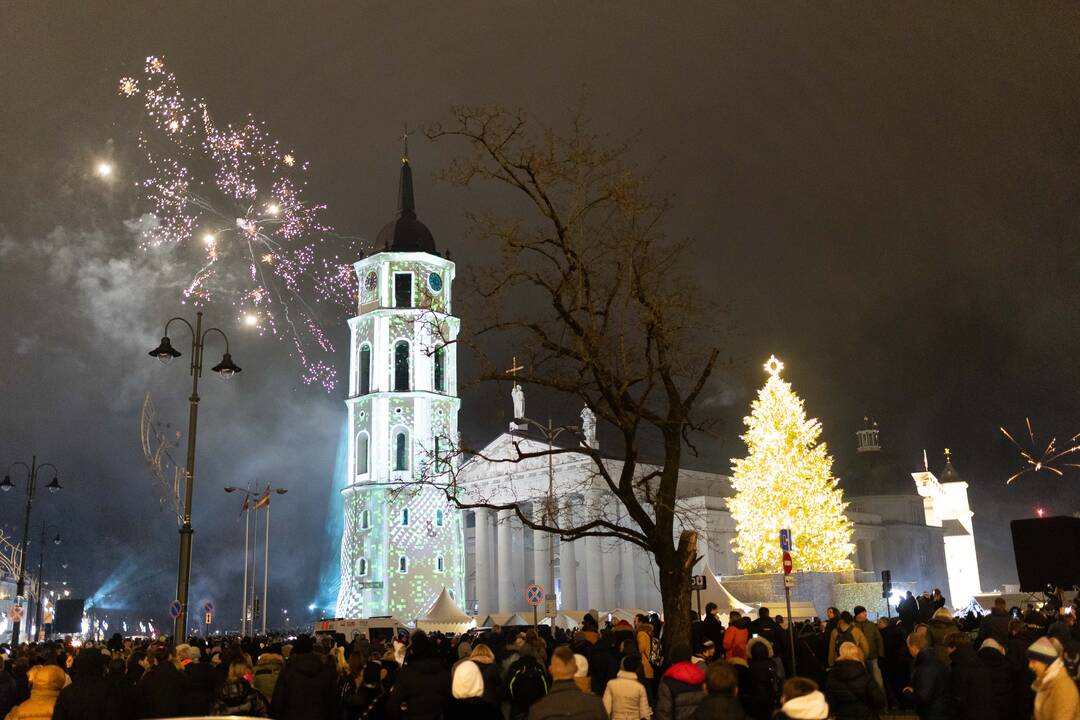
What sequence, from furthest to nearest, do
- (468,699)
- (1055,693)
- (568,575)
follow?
(568,575), (468,699), (1055,693)

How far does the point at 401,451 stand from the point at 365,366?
681cm

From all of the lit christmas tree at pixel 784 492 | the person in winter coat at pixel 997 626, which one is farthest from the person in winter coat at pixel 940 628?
the lit christmas tree at pixel 784 492

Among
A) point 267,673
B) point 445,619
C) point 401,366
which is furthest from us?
point 401,366

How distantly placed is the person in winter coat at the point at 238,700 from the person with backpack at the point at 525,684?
2963 millimetres

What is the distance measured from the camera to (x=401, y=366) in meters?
68.9

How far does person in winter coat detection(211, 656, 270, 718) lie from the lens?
1088 cm

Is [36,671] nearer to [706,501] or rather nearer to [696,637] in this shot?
[696,637]

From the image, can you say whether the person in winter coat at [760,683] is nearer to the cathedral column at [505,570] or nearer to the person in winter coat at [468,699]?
the person in winter coat at [468,699]

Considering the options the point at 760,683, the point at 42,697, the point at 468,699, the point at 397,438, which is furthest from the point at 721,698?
the point at 397,438

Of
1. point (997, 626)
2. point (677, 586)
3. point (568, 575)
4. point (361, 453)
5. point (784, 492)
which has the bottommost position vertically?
point (997, 626)

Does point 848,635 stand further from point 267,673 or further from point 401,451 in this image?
point 401,451

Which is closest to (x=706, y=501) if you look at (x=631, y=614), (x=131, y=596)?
(x=631, y=614)

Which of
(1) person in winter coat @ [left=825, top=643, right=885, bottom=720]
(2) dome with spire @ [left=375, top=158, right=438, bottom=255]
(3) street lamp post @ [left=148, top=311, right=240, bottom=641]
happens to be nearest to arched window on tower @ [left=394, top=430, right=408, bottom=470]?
(2) dome with spire @ [left=375, top=158, right=438, bottom=255]

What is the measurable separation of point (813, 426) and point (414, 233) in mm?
32301
